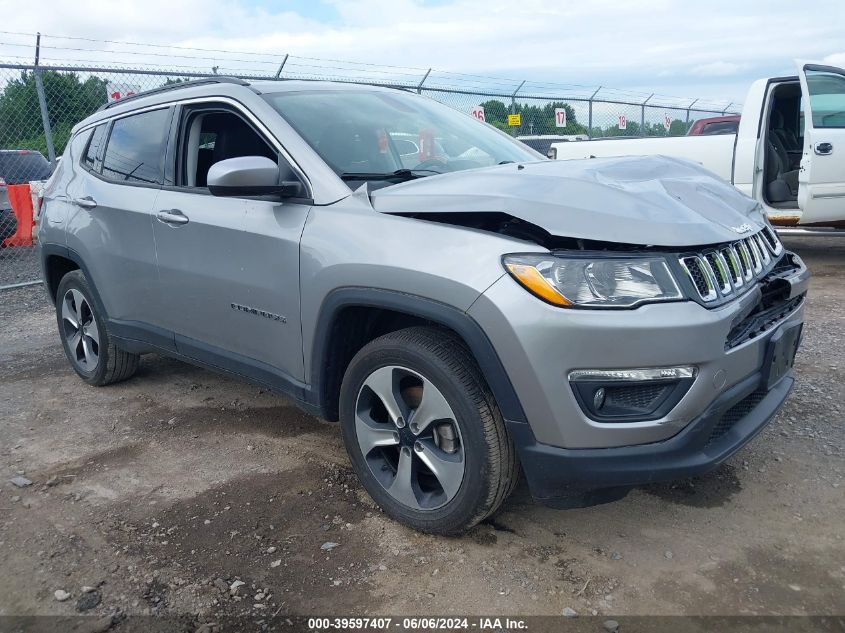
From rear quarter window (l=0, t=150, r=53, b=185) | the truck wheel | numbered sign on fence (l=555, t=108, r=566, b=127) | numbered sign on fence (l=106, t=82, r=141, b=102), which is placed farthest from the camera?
numbered sign on fence (l=555, t=108, r=566, b=127)

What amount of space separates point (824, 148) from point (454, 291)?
6376 mm

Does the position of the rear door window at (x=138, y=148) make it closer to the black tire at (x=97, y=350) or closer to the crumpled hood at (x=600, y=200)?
the black tire at (x=97, y=350)

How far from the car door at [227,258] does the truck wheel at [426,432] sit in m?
0.43

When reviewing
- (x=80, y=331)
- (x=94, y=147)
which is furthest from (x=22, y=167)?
(x=94, y=147)

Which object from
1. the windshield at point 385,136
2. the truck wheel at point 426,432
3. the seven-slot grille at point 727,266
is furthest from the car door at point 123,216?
the seven-slot grille at point 727,266

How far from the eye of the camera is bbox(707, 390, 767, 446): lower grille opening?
8.13 ft

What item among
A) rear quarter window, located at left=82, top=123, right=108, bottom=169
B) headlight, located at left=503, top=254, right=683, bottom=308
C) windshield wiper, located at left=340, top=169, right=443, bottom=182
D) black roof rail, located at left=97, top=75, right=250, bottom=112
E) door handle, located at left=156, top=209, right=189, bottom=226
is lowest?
headlight, located at left=503, top=254, right=683, bottom=308

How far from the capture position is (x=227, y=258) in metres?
3.31

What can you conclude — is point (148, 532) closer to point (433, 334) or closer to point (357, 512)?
point (357, 512)

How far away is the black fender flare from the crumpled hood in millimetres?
331

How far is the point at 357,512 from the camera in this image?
10.0ft

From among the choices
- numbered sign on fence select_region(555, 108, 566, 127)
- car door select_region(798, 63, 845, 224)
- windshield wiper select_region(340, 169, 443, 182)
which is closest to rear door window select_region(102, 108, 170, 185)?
windshield wiper select_region(340, 169, 443, 182)

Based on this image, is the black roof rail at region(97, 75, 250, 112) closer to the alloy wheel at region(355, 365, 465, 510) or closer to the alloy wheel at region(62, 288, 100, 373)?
the alloy wheel at region(62, 288, 100, 373)

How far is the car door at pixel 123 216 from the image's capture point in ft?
12.7
